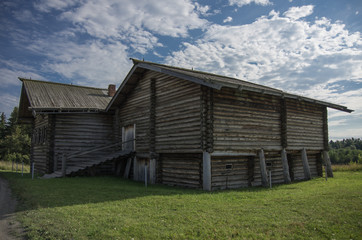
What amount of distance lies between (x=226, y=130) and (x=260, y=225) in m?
7.82

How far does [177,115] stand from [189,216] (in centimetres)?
837

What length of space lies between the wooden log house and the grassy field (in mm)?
3724

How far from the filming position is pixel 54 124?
21125 mm

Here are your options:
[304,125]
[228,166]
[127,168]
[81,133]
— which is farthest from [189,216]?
[81,133]

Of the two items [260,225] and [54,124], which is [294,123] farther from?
[54,124]

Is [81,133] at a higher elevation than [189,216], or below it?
higher

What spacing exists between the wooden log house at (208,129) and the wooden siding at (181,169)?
0.05 meters

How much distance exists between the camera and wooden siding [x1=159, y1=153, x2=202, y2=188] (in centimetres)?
1509

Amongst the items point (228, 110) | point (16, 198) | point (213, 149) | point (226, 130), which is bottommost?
point (16, 198)

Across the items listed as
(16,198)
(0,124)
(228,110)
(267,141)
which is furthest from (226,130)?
(0,124)

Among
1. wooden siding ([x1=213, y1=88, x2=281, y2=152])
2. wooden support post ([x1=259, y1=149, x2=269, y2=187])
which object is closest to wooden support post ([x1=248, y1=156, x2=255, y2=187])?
wooden support post ([x1=259, y1=149, x2=269, y2=187])

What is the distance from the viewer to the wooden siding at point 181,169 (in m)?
15.1

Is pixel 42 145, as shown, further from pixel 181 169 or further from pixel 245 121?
pixel 245 121

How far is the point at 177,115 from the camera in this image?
15.9 metres
